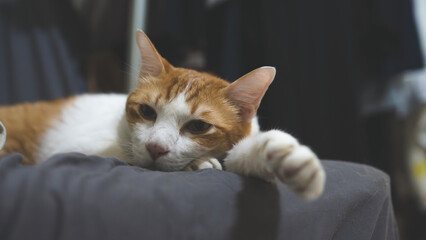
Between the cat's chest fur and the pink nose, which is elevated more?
the pink nose

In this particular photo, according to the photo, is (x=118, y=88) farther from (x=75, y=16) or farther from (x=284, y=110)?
(x=284, y=110)

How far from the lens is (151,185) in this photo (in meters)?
0.50

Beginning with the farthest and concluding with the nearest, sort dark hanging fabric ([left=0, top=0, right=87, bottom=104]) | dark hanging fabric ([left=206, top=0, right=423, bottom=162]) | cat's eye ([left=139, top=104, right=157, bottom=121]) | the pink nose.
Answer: dark hanging fabric ([left=0, top=0, right=87, bottom=104])
dark hanging fabric ([left=206, top=0, right=423, bottom=162])
cat's eye ([left=139, top=104, right=157, bottom=121])
the pink nose

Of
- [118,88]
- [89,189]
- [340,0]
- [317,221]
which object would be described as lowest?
[118,88]

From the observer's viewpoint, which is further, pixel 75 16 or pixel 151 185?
pixel 75 16

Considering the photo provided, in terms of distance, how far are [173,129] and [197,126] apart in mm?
65

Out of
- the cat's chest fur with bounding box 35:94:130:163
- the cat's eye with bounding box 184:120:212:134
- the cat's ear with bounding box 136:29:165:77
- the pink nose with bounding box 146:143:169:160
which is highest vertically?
the cat's ear with bounding box 136:29:165:77

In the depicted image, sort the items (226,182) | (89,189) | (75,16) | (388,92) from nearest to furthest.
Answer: (89,189) < (226,182) < (388,92) < (75,16)

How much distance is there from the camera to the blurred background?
52.8 inches

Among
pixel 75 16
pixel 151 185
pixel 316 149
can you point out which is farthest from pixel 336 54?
pixel 75 16

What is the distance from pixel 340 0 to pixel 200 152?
3.35 ft

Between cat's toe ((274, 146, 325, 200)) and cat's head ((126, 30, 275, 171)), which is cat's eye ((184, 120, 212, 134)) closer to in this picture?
cat's head ((126, 30, 275, 171))

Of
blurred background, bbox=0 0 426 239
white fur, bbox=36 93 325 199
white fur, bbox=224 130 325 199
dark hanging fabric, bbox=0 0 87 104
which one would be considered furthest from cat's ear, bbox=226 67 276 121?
dark hanging fabric, bbox=0 0 87 104

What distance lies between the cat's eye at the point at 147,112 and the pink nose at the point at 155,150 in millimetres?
113
